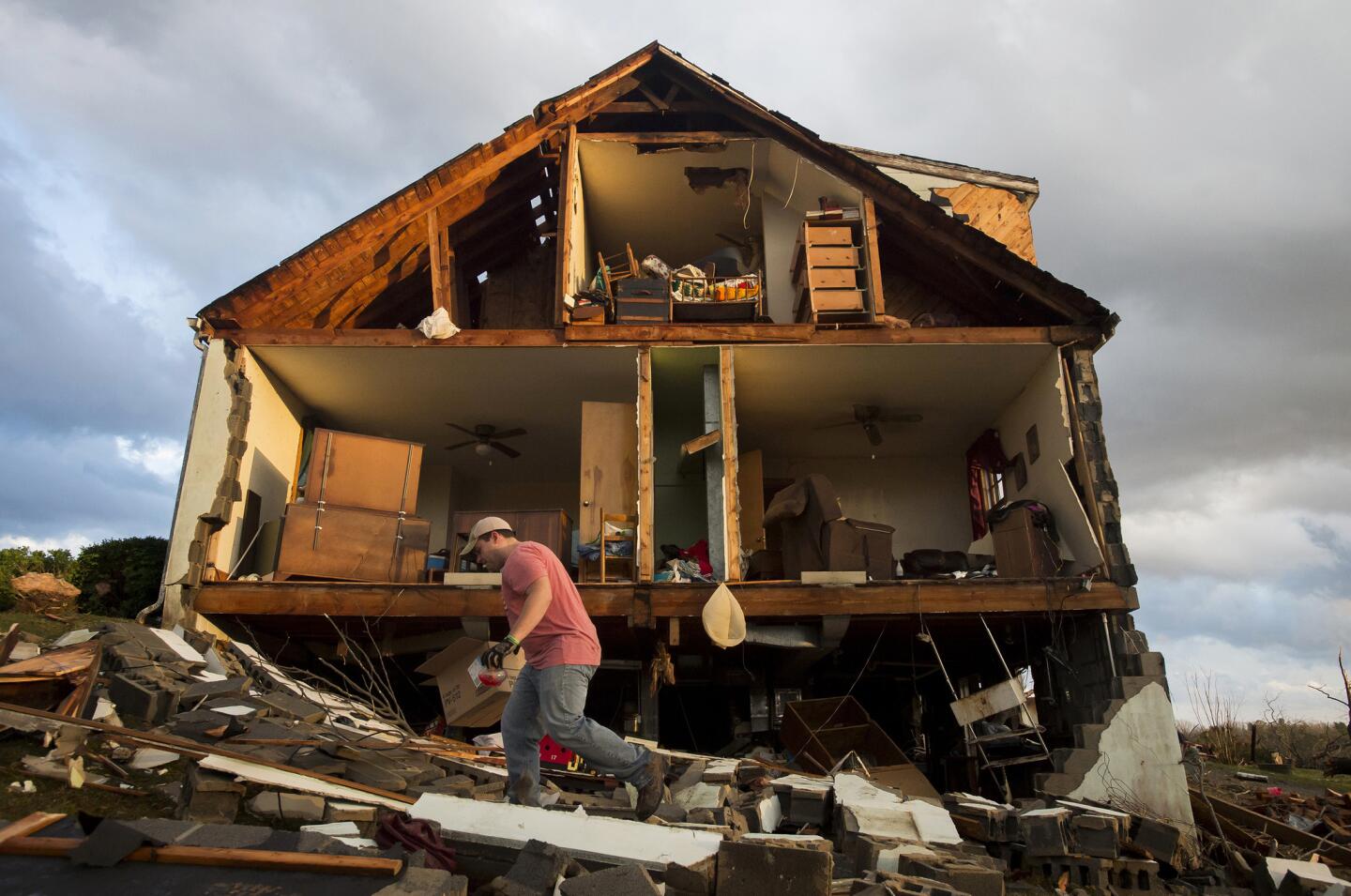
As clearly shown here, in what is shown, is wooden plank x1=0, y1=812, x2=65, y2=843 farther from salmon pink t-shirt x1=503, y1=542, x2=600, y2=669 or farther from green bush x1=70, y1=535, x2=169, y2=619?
green bush x1=70, y1=535, x2=169, y2=619

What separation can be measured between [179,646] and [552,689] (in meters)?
4.50

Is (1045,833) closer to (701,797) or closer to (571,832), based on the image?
(701,797)

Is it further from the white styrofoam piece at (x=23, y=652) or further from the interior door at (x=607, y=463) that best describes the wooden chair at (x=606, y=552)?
the white styrofoam piece at (x=23, y=652)

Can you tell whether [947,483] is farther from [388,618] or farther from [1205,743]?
[388,618]

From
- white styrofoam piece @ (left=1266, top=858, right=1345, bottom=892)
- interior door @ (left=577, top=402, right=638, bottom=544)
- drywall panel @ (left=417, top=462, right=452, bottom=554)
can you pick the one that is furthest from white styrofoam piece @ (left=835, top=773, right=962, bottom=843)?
drywall panel @ (left=417, top=462, right=452, bottom=554)

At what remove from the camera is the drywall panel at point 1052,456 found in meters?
10.1

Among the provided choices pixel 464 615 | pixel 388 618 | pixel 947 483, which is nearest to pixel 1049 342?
pixel 947 483

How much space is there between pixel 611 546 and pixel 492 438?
3.65 m

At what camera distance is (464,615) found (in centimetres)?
952

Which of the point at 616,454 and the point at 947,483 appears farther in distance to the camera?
the point at 947,483

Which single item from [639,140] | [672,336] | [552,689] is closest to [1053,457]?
[672,336]

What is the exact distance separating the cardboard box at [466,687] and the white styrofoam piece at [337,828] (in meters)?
4.66

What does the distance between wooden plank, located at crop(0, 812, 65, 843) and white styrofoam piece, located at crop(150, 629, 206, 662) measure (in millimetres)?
4528

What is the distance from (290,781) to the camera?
5.10 metres
